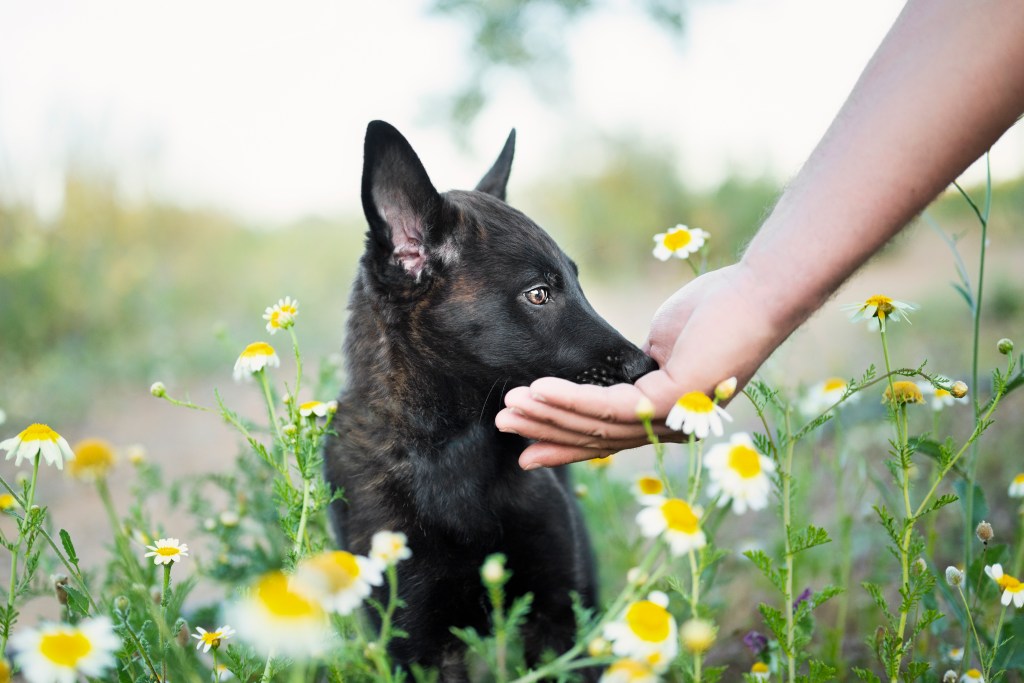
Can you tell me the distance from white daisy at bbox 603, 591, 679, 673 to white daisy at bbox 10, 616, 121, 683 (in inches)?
20.5

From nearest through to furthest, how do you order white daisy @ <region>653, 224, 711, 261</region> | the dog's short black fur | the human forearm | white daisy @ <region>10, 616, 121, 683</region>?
1. white daisy @ <region>10, 616, 121, 683</region>
2. the human forearm
3. white daisy @ <region>653, 224, 711, 261</region>
4. the dog's short black fur

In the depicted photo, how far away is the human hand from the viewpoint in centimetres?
126

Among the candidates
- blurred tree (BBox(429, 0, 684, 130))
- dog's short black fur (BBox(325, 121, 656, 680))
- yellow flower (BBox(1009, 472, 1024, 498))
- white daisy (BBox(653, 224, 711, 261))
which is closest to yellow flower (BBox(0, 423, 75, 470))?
dog's short black fur (BBox(325, 121, 656, 680))

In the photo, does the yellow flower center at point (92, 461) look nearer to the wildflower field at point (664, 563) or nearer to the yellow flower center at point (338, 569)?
the wildflower field at point (664, 563)

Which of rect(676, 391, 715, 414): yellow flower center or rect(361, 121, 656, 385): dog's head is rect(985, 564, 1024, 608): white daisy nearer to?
rect(676, 391, 715, 414): yellow flower center

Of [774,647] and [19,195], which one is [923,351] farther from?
[19,195]

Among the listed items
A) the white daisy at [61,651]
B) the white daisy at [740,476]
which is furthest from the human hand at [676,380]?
the white daisy at [61,651]

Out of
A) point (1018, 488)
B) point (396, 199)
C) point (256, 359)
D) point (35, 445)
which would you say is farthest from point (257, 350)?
point (1018, 488)

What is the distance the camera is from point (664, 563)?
2.75ft

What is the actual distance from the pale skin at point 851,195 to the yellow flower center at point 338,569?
0.53 m

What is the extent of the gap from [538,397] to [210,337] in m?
4.92

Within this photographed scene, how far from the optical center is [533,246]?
6.18 feet

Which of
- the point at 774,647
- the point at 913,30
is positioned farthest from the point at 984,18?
the point at 774,647

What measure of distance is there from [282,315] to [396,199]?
1.64ft
